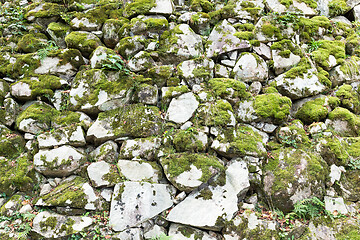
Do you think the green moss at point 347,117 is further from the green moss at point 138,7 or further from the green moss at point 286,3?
the green moss at point 138,7

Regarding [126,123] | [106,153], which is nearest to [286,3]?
[126,123]

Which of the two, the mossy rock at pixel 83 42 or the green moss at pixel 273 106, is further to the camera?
the mossy rock at pixel 83 42

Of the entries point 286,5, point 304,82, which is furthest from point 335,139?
point 286,5

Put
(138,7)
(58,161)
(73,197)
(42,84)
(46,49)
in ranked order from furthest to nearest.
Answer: (138,7) → (46,49) → (42,84) → (58,161) → (73,197)

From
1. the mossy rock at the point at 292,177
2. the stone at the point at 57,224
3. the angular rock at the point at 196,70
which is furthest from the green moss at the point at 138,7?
the stone at the point at 57,224

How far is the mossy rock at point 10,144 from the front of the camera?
441 cm

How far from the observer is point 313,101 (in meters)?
5.00

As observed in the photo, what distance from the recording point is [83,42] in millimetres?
5387

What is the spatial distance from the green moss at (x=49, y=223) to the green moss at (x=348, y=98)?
6877 millimetres

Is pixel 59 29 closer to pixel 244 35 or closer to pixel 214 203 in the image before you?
pixel 244 35

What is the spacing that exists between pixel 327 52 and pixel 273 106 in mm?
2602

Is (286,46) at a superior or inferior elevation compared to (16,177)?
superior

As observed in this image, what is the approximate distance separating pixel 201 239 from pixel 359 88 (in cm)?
554

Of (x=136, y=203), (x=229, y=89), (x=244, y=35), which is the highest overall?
(x=244, y=35)
